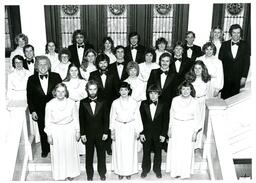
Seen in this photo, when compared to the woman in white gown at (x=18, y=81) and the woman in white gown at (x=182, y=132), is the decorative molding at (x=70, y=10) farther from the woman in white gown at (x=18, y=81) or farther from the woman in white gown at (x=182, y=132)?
the woman in white gown at (x=182, y=132)

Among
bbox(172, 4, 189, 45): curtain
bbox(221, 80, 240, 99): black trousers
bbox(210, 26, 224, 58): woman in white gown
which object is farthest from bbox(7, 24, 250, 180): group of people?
bbox(172, 4, 189, 45): curtain

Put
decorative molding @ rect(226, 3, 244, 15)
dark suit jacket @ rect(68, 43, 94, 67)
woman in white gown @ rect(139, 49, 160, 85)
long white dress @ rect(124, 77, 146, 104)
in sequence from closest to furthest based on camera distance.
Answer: long white dress @ rect(124, 77, 146, 104) → woman in white gown @ rect(139, 49, 160, 85) → dark suit jacket @ rect(68, 43, 94, 67) → decorative molding @ rect(226, 3, 244, 15)

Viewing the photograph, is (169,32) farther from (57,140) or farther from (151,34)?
(57,140)

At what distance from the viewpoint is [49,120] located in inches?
225

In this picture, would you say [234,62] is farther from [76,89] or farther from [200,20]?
[76,89]

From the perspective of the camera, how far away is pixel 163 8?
28.6 feet

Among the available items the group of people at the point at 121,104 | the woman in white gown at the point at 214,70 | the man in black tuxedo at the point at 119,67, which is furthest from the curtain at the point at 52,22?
the woman in white gown at the point at 214,70

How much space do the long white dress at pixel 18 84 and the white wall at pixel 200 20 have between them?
3.81 meters

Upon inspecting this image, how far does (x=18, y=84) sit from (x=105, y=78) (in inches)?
57.8

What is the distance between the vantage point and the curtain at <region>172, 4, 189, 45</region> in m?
8.62

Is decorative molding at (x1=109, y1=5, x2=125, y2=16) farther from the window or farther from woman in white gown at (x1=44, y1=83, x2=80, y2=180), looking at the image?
woman in white gown at (x1=44, y1=83, x2=80, y2=180)

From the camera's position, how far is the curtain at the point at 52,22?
8648 mm

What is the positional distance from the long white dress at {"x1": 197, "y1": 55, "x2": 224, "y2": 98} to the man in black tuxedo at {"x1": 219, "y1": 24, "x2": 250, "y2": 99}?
1.67 feet

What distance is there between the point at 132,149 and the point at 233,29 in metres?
2.72
